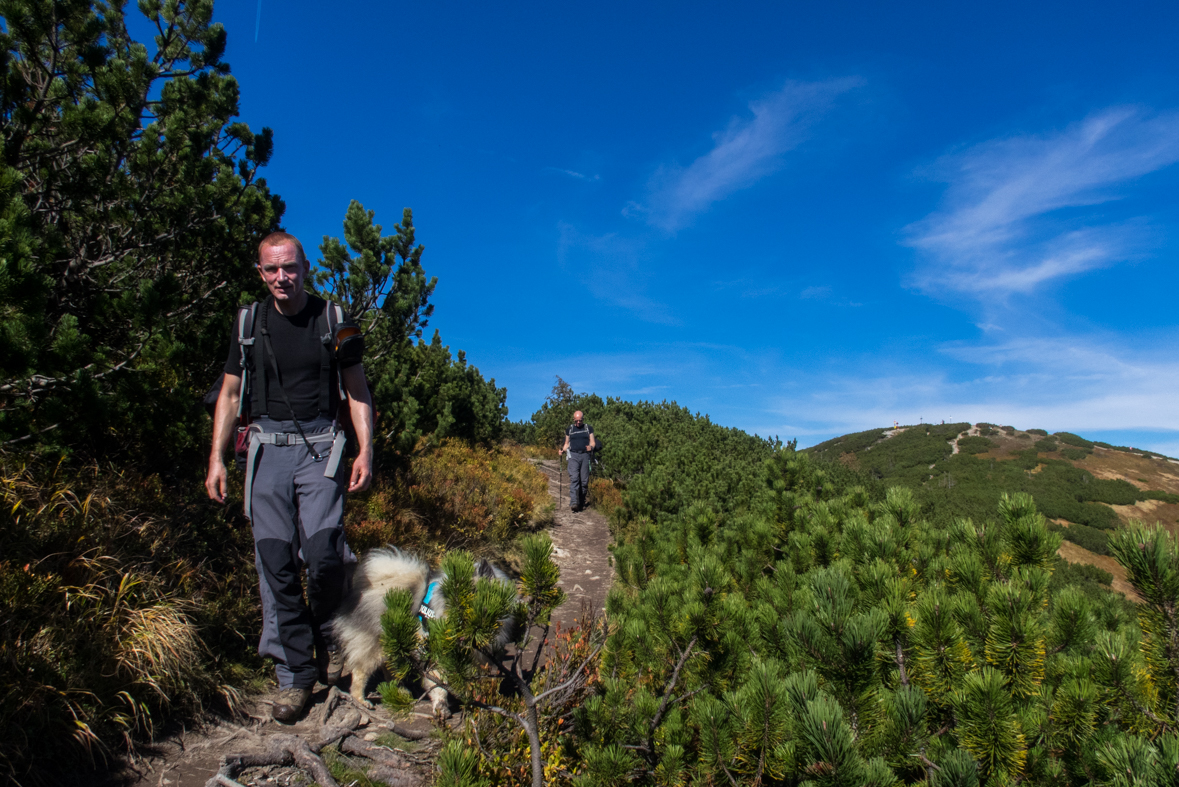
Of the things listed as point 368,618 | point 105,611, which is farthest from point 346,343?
point 105,611

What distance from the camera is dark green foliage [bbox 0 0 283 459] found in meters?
3.01

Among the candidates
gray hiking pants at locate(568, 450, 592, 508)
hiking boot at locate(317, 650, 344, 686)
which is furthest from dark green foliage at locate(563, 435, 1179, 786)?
gray hiking pants at locate(568, 450, 592, 508)

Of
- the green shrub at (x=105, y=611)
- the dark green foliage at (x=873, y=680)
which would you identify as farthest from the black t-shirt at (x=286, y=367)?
the dark green foliage at (x=873, y=680)

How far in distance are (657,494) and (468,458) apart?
454 centimetres

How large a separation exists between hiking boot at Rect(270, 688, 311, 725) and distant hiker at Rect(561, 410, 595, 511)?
8201mm

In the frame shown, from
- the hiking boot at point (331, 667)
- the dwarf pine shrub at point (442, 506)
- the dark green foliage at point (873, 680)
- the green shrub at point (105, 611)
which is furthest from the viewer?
the dwarf pine shrub at point (442, 506)

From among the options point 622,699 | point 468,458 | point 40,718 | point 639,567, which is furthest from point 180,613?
point 468,458

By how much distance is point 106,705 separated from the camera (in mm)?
2543

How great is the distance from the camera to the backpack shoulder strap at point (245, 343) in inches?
115

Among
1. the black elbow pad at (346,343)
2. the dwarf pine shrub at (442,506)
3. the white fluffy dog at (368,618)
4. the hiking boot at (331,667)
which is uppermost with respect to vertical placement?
the black elbow pad at (346,343)

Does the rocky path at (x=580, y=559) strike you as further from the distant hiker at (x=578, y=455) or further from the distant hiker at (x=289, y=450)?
the distant hiker at (x=289, y=450)

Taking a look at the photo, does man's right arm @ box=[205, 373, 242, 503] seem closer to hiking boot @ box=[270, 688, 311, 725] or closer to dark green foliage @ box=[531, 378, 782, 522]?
hiking boot @ box=[270, 688, 311, 725]

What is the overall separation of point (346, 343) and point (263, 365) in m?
0.44

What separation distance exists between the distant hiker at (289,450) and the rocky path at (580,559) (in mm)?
2198
